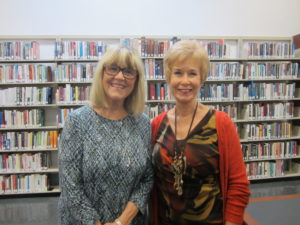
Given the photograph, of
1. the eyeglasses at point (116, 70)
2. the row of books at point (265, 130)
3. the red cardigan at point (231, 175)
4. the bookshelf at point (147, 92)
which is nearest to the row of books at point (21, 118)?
the bookshelf at point (147, 92)

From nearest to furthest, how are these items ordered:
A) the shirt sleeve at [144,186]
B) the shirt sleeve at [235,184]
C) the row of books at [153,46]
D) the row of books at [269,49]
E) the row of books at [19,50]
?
1. the shirt sleeve at [235,184]
2. the shirt sleeve at [144,186]
3. the row of books at [19,50]
4. the row of books at [153,46]
5. the row of books at [269,49]

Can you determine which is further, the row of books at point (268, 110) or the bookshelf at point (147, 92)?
the row of books at point (268, 110)

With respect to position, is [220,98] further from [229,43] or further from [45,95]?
[45,95]

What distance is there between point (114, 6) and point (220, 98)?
7.62 ft

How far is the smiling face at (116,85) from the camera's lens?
1.07m

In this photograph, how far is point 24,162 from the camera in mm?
3287

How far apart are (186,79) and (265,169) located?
351 cm

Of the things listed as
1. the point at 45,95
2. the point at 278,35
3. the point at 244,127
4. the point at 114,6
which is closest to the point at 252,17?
the point at 278,35

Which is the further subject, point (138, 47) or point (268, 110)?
point (268, 110)

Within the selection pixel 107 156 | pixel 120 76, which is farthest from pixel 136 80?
pixel 107 156

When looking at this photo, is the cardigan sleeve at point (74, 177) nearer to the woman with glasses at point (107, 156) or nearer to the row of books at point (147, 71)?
the woman with glasses at point (107, 156)

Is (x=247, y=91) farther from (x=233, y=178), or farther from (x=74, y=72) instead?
(x=233, y=178)

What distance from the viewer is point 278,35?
397cm

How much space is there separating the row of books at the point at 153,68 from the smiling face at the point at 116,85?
2325 millimetres
